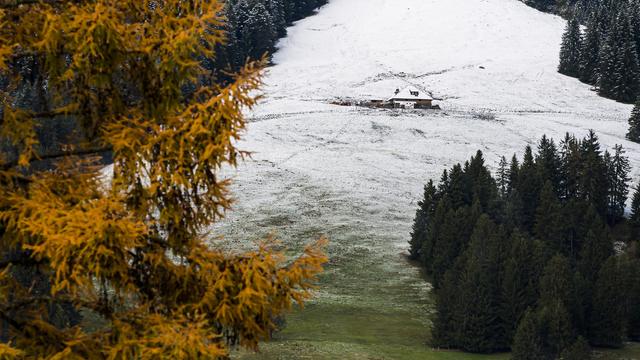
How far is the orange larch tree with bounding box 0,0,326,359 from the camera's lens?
781 centimetres

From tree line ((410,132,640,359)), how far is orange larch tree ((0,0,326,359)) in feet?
151

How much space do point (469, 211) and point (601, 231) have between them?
1162 centimetres

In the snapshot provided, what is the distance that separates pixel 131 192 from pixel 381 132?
354ft

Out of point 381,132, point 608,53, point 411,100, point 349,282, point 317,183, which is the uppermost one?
point 608,53

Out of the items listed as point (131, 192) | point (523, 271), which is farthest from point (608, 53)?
point (131, 192)

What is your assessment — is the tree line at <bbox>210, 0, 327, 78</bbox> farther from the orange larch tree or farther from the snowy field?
A: the orange larch tree

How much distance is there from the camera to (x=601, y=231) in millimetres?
70125

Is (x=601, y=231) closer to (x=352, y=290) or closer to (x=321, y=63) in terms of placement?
(x=352, y=290)

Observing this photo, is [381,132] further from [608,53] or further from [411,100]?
[608,53]

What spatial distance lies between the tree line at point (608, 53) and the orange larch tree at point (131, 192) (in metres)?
140

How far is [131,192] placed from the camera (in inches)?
324

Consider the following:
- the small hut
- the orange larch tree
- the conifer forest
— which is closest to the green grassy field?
the conifer forest

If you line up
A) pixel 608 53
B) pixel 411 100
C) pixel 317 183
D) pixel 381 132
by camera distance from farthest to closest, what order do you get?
pixel 608 53, pixel 411 100, pixel 381 132, pixel 317 183

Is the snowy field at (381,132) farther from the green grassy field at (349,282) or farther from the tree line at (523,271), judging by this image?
the tree line at (523,271)
